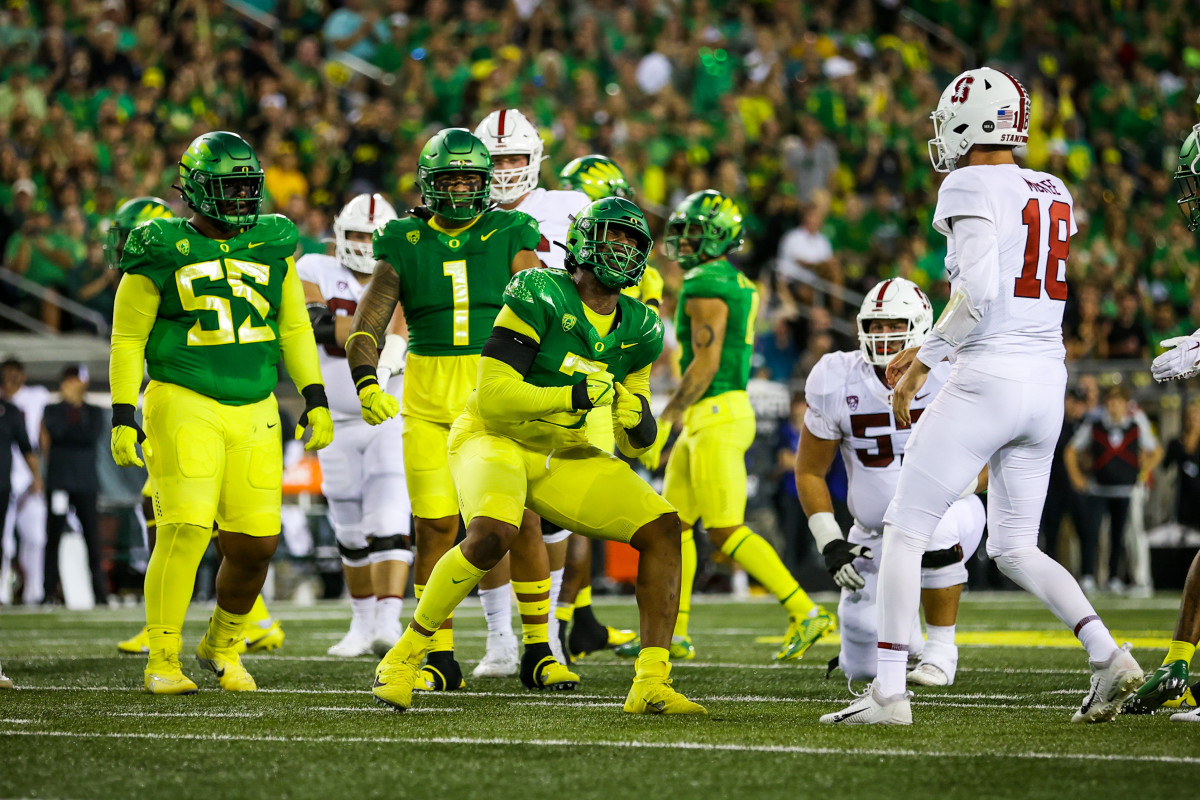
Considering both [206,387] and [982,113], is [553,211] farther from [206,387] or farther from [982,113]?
[982,113]

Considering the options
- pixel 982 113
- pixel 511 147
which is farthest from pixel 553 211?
pixel 982 113

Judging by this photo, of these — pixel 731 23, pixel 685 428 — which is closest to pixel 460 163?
pixel 685 428

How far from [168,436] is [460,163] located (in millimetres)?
1499

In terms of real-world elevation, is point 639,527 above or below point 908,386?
below

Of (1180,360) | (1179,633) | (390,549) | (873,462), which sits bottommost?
(1179,633)

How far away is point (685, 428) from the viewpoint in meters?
7.90

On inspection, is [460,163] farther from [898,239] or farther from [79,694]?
[898,239]

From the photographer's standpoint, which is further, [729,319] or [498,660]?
[729,319]

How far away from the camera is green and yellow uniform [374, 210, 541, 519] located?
19.9ft

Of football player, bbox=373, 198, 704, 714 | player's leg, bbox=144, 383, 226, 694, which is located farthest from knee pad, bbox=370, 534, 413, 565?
football player, bbox=373, 198, 704, 714

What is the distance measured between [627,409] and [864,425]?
1.43 meters

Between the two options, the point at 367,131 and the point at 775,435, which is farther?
Result: the point at 367,131

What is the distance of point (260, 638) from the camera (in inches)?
310

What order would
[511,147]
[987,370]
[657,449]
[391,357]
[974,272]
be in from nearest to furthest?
[974,272] → [987,370] → [391,357] → [511,147] → [657,449]
